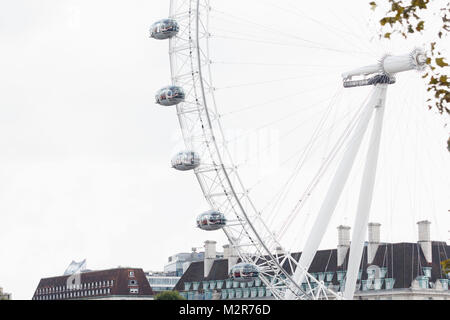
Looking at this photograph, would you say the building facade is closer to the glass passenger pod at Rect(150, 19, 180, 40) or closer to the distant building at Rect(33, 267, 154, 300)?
the distant building at Rect(33, 267, 154, 300)

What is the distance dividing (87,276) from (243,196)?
93.6 meters

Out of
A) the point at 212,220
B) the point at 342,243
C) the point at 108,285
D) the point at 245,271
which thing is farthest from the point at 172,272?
the point at 212,220

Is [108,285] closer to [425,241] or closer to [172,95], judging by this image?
[425,241]

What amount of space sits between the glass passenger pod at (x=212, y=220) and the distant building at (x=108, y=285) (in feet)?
246

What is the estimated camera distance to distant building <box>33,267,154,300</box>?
124875 mm

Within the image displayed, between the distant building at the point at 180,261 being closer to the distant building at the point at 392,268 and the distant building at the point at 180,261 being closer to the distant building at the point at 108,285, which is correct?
the distant building at the point at 108,285

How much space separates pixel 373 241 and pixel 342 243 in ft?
12.3

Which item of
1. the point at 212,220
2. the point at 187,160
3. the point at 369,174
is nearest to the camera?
the point at 369,174

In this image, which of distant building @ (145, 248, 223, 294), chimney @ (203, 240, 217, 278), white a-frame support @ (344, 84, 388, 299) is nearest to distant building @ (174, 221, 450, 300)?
chimney @ (203, 240, 217, 278)

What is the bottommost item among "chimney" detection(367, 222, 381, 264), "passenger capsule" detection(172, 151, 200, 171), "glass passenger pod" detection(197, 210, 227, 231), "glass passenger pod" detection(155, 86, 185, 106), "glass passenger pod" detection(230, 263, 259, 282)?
"glass passenger pod" detection(230, 263, 259, 282)

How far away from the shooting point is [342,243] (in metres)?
89.8

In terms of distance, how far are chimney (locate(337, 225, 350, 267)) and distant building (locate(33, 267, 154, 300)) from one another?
3368 cm

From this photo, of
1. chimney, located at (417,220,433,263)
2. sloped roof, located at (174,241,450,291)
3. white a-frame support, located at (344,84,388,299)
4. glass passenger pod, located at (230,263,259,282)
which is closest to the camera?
white a-frame support, located at (344,84,388,299)

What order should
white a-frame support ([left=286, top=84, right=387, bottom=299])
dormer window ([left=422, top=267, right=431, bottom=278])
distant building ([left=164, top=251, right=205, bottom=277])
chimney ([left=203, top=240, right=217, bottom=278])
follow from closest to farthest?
white a-frame support ([left=286, top=84, right=387, bottom=299])
dormer window ([left=422, top=267, right=431, bottom=278])
chimney ([left=203, top=240, right=217, bottom=278])
distant building ([left=164, top=251, right=205, bottom=277])
